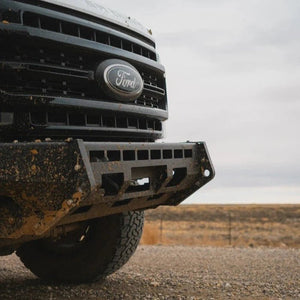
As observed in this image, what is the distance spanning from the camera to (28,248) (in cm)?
548

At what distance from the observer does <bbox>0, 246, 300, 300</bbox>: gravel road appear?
512 centimetres

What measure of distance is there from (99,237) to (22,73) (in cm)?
230

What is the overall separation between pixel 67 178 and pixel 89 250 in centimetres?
229

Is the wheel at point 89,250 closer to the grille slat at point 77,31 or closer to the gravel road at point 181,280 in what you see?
the gravel road at point 181,280

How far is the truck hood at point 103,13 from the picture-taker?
3617mm

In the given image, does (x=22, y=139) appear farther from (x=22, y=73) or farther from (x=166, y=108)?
(x=166, y=108)

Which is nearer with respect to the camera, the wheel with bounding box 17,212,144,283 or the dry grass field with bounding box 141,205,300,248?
the wheel with bounding box 17,212,144,283

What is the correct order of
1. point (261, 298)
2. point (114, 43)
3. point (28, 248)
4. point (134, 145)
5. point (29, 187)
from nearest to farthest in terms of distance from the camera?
1. point (29, 187)
2. point (134, 145)
3. point (114, 43)
4. point (261, 298)
5. point (28, 248)

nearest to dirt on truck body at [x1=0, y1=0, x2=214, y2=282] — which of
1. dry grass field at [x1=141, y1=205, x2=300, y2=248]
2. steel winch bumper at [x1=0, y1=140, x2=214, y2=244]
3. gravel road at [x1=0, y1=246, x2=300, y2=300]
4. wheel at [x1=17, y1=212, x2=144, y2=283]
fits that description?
steel winch bumper at [x1=0, y1=140, x2=214, y2=244]

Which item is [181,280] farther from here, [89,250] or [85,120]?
[85,120]

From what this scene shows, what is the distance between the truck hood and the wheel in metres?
1.82

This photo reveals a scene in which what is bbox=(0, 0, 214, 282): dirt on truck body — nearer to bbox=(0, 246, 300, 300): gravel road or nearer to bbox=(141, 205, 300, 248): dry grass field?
bbox=(0, 246, 300, 300): gravel road

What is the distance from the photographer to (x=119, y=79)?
3689mm

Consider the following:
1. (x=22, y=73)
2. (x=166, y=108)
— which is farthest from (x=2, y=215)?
(x=166, y=108)
